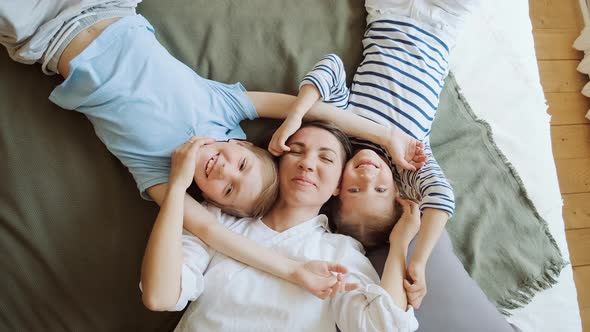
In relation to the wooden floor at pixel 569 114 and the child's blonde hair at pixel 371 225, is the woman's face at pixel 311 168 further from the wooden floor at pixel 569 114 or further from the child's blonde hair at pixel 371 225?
the wooden floor at pixel 569 114

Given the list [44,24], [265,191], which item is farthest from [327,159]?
[44,24]

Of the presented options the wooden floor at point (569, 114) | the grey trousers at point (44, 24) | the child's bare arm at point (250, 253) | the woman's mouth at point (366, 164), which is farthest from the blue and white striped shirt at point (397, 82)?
the wooden floor at point (569, 114)

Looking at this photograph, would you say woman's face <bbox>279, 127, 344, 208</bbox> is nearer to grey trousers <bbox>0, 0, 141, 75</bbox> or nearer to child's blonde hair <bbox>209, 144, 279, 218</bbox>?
child's blonde hair <bbox>209, 144, 279, 218</bbox>

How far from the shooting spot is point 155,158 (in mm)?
1064

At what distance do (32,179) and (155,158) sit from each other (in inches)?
10.4

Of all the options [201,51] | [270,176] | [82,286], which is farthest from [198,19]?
[82,286]

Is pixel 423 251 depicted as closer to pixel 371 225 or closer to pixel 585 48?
pixel 371 225

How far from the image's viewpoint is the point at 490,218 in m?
1.19

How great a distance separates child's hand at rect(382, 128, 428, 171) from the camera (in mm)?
1135

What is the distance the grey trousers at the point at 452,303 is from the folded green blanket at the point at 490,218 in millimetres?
101

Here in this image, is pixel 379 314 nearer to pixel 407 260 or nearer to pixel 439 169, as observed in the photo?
pixel 407 260

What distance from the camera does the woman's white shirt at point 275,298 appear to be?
92 cm

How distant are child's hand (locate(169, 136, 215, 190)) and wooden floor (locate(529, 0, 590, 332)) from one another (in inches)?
49.8

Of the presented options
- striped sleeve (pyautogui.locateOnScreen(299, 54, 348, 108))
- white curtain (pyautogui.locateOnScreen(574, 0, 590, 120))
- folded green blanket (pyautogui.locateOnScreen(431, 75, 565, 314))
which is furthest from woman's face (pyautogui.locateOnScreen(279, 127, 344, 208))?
white curtain (pyautogui.locateOnScreen(574, 0, 590, 120))
